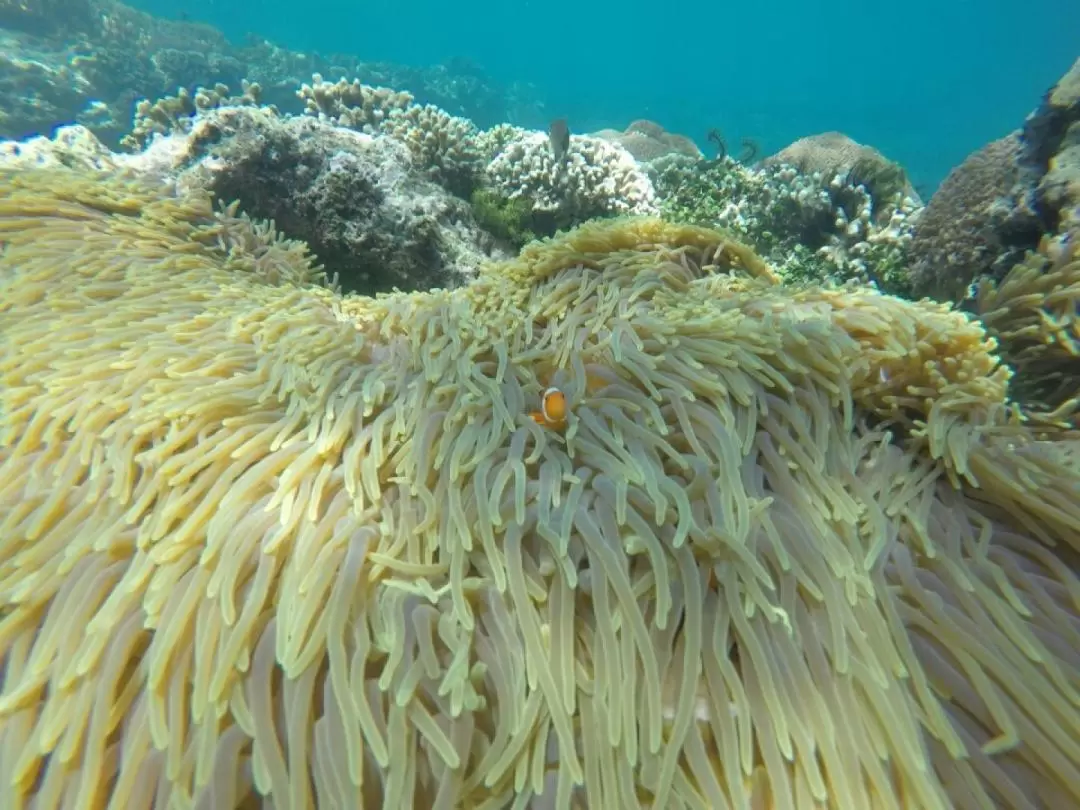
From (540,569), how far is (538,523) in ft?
0.33

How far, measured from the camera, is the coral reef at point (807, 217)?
425 cm

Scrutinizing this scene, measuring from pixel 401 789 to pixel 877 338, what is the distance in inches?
67.3

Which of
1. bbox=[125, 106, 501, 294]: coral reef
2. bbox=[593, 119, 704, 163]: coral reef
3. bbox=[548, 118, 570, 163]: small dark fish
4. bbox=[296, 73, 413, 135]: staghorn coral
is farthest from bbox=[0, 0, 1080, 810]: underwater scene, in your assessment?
bbox=[593, 119, 704, 163]: coral reef

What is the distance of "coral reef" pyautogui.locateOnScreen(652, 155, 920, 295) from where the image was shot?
4246 millimetres

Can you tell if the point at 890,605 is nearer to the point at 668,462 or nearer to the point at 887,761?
the point at 887,761

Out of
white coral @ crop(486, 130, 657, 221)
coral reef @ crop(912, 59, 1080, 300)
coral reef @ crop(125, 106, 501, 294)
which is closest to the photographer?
coral reef @ crop(912, 59, 1080, 300)

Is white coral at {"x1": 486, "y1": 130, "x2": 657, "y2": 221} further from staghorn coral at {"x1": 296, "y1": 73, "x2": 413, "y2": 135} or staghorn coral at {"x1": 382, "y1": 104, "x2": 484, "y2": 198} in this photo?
staghorn coral at {"x1": 296, "y1": 73, "x2": 413, "y2": 135}

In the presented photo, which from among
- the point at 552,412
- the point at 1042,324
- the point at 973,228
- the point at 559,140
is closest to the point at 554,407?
the point at 552,412

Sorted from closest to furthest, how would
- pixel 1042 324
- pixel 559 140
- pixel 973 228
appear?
pixel 1042 324 → pixel 973 228 → pixel 559 140

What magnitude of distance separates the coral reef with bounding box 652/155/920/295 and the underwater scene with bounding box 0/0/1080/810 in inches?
54.8

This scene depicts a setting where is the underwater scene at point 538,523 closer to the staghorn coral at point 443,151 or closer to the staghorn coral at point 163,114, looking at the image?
the staghorn coral at point 443,151

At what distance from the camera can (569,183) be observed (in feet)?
16.2

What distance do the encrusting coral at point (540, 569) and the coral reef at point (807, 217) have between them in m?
2.75

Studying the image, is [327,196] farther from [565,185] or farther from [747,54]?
[747,54]
